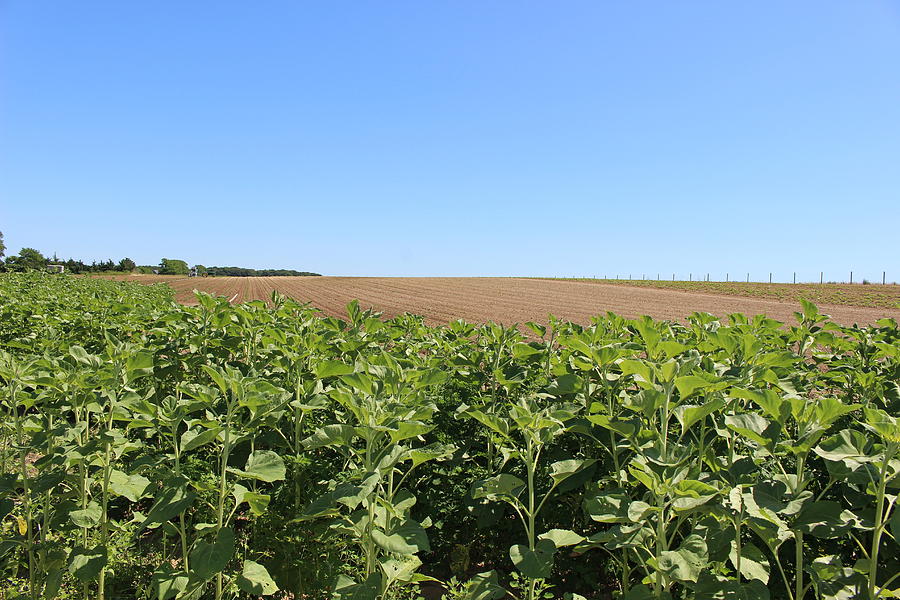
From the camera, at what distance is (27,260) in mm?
72875

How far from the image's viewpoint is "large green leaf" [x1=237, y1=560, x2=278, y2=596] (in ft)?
8.10

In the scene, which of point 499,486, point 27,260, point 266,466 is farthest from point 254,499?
point 27,260

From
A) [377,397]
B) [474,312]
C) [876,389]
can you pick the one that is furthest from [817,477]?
[474,312]

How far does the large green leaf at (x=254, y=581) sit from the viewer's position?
8.10ft

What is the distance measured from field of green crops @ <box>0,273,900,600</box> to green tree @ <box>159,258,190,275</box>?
129 meters

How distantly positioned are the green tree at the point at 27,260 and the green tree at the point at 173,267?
104 ft

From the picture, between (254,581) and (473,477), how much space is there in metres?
1.40

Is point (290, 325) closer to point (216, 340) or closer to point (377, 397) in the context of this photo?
point (216, 340)

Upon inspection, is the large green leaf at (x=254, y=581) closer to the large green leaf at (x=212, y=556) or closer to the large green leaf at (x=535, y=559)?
the large green leaf at (x=212, y=556)

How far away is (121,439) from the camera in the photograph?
104 inches

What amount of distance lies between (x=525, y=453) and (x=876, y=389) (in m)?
2.63

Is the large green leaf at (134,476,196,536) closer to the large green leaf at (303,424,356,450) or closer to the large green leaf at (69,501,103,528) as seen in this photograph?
the large green leaf at (69,501,103,528)

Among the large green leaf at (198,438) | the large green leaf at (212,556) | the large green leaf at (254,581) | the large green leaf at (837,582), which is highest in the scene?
the large green leaf at (198,438)

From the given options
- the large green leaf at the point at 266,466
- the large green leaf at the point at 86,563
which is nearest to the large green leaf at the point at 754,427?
the large green leaf at the point at 266,466
